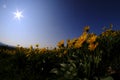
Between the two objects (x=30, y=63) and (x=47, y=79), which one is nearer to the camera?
(x=47, y=79)

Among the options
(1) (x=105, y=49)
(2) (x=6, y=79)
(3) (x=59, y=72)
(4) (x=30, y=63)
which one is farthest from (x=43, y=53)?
(1) (x=105, y=49)

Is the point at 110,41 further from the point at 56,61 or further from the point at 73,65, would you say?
the point at 56,61

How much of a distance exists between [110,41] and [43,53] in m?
2.91

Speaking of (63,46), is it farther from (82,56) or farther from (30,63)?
(30,63)

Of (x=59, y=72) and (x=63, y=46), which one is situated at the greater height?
(x=63, y=46)

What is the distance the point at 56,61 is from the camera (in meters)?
6.30

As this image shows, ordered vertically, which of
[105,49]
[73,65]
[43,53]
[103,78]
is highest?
[43,53]

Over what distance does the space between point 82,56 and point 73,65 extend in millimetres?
290

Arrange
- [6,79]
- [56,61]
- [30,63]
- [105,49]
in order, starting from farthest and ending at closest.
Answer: [30,63]
[56,61]
[6,79]
[105,49]

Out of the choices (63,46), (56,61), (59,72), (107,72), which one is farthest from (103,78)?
(56,61)

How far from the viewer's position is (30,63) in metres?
6.92

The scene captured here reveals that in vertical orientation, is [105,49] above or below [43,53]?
below

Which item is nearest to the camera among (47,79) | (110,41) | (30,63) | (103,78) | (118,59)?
(103,78)

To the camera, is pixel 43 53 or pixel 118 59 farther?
pixel 43 53
